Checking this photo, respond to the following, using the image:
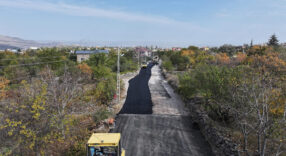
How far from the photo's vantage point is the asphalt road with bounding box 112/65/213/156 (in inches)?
433

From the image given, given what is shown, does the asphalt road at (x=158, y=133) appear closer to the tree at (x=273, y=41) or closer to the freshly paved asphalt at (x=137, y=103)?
the freshly paved asphalt at (x=137, y=103)

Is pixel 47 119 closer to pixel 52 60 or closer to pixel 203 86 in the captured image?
pixel 203 86

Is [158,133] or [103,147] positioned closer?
[103,147]

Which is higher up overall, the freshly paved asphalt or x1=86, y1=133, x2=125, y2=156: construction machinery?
x1=86, y1=133, x2=125, y2=156: construction machinery

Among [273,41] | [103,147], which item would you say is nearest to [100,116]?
[103,147]

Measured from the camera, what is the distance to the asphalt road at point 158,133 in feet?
36.1

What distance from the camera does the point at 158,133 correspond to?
13359 mm

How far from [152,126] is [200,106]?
21.2ft

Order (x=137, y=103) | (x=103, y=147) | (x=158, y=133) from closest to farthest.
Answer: (x=103, y=147), (x=158, y=133), (x=137, y=103)

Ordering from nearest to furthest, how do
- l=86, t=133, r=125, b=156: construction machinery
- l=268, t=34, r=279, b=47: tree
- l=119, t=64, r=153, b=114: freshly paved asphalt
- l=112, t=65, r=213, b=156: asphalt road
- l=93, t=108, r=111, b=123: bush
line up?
l=86, t=133, r=125, b=156: construction machinery
l=112, t=65, r=213, b=156: asphalt road
l=93, t=108, r=111, b=123: bush
l=119, t=64, r=153, b=114: freshly paved asphalt
l=268, t=34, r=279, b=47: tree

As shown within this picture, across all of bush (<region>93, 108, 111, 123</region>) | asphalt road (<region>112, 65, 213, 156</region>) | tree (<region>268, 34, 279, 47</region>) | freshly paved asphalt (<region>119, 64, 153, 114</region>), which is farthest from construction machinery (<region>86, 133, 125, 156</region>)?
tree (<region>268, 34, 279, 47</region>)

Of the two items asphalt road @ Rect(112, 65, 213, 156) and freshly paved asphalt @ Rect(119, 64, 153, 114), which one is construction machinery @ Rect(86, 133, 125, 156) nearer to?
asphalt road @ Rect(112, 65, 213, 156)

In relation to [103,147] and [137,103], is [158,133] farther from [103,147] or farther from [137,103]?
[137,103]

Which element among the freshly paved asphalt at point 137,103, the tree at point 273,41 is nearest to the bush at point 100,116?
the freshly paved asphalt at point 137,103
